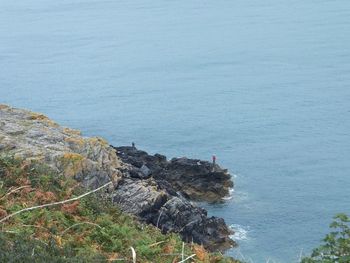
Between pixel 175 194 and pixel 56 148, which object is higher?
pixel 56 148

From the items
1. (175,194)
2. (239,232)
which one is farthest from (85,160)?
(239,232)

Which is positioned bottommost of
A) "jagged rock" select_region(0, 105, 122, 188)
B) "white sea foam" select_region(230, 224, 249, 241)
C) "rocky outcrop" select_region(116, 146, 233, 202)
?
"white sea foam" select_region(230, 224, 249, 241)

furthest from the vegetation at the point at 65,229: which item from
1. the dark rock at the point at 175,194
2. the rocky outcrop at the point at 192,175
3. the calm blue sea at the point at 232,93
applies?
Result: the rocky outcrop at the point at 192,175

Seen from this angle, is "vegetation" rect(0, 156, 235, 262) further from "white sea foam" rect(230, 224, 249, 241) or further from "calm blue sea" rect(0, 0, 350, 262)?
"white sea foam" rect(230, 224, 249, 241)

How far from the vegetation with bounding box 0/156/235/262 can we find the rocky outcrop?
30.3m

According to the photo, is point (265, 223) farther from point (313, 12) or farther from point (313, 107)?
point (313, 12)

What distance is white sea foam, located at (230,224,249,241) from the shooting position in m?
35.7

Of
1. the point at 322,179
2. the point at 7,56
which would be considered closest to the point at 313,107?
the point at 322,179

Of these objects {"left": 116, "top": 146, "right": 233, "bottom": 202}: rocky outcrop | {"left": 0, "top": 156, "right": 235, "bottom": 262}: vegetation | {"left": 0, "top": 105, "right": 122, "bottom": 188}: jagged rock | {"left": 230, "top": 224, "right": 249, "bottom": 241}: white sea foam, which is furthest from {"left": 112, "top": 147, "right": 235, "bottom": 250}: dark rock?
{"left": 0, "top": 156, "right": 235, "bottom": 262}: vegetation

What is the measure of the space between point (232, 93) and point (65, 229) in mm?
58298

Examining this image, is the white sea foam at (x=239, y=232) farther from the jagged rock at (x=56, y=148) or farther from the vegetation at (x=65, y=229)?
the vegetation at (x=65, y=229)

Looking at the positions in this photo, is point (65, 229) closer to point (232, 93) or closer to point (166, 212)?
point (166, 212)

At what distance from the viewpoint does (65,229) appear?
28.1 ft

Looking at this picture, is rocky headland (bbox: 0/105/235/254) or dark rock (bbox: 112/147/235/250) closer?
rocky headland (bbox: 0/105/235/254)
